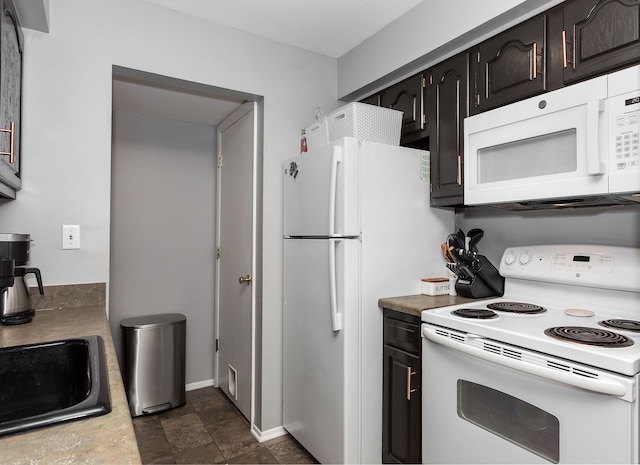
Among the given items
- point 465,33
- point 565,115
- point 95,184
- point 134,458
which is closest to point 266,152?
point 95,184

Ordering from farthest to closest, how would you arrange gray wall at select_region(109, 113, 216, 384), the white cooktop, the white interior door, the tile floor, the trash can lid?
gray wall at select_region(109, 113, 216, 384) < the trash can lid < the white interior door < the tile floor < the white cooktop

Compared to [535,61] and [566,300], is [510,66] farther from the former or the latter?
[566,300]

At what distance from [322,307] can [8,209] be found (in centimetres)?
153

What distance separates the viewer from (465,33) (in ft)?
6.14

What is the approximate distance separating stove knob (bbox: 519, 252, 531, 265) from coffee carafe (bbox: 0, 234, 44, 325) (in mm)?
2233

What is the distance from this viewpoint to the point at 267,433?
94.4 inches

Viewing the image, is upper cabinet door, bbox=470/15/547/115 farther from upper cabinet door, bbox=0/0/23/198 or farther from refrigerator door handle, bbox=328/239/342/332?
upper cabinet door, bbox=0/0/23/198

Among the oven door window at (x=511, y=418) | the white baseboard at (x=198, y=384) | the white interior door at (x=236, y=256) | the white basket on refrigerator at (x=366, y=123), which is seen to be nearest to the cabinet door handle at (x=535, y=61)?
the white basket on refrigerator at (x=366, y=123)

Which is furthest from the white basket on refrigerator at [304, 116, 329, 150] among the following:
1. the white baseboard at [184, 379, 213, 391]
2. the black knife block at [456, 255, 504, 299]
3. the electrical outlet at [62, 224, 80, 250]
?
the white baseboard at [184, 379, 213, 391]

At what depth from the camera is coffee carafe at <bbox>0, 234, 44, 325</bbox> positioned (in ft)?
4.74

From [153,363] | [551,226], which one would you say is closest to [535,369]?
[551,226]

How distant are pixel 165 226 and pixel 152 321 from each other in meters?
0.79

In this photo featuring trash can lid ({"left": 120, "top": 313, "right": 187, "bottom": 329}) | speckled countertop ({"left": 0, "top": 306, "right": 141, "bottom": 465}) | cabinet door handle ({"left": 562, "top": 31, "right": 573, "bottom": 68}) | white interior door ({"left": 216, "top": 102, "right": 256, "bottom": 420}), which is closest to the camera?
speckled countertop ({"left": 0, "top": 306, "right": 141, "bottom": 465})

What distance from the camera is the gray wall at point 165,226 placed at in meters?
3.00
